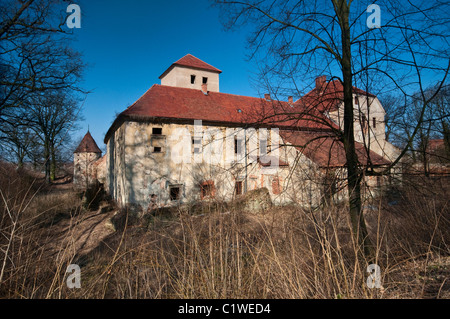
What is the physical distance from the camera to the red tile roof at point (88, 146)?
28.5m

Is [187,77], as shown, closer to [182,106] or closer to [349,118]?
[182,106]

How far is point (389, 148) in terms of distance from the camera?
21109mm

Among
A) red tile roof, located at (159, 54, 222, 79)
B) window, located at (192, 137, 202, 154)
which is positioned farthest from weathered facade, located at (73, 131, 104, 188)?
window, located at (192, 137, 202, 154)

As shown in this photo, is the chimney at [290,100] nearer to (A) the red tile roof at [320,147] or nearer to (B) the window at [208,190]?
(A) the red tile roof at [320,147]

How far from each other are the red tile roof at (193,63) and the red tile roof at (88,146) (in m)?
12.2

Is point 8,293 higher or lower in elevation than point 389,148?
lower

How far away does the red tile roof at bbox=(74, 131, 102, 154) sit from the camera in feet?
93.6

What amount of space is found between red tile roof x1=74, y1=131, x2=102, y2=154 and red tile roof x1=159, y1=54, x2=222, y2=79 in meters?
12.2

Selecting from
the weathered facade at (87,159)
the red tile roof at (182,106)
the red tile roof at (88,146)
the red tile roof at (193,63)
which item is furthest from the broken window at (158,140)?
the red tile roof at (88,146)

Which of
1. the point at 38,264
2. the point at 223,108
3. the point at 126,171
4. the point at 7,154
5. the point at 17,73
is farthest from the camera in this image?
the point at 223,108

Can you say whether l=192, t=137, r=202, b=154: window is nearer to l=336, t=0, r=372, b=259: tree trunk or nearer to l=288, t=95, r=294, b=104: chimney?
l=288, t=95, r=294, b=104: chimney

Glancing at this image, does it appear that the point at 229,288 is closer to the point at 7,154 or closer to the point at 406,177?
the point at 406,177

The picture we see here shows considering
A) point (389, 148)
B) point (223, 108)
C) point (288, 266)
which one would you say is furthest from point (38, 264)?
point (389, 148)

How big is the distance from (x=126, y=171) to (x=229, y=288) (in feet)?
40.9
